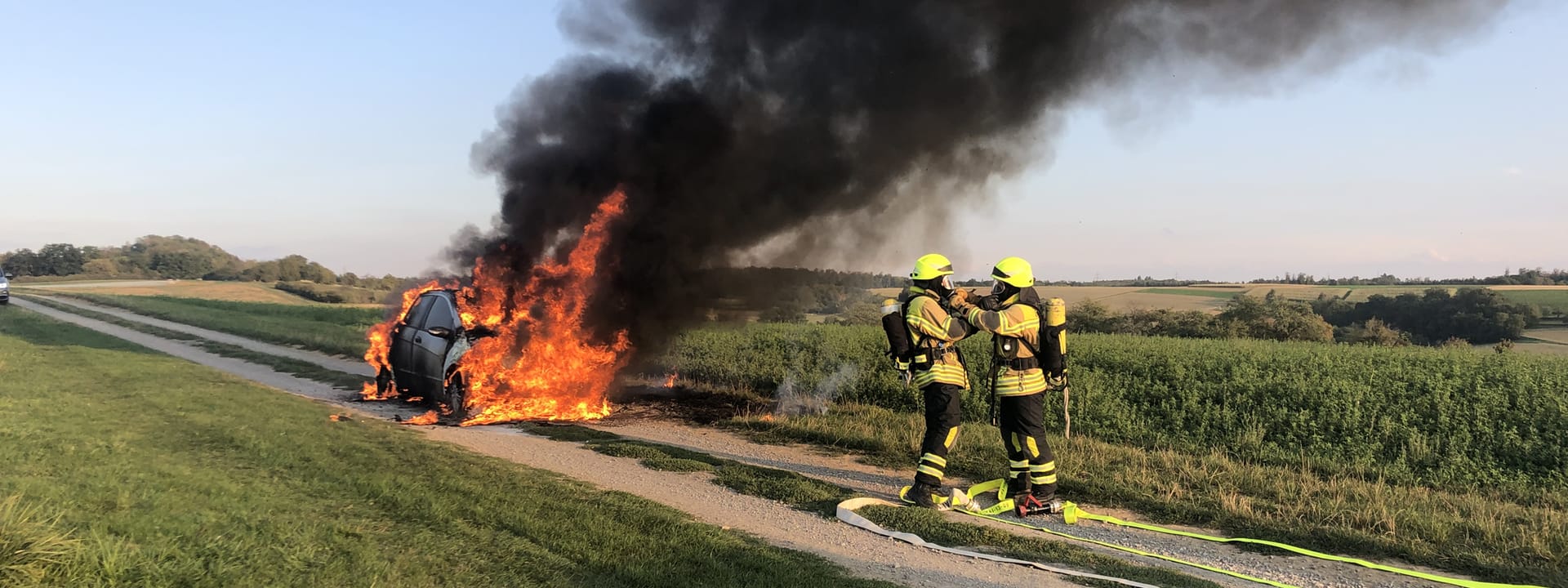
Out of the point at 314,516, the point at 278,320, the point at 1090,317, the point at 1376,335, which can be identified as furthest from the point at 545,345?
the point at 278,320

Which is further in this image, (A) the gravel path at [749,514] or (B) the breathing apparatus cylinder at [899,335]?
(B) the breathing apparatus cylinder at [899,335]

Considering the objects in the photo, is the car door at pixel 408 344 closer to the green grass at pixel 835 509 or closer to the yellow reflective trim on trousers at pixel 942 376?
the green grass at pixel 835 509

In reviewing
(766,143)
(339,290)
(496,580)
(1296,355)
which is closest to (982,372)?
(1296,355)

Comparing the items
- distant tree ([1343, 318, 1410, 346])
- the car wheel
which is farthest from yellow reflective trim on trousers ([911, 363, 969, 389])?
distant tree ([1343, 318, 1410, 346])

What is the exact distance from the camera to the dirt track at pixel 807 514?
490 centimetres

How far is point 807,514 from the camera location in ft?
20.4

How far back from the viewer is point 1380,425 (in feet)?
27.2

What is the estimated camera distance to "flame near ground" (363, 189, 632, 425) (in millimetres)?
10711

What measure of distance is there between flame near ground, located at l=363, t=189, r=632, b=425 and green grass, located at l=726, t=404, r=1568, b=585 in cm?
441

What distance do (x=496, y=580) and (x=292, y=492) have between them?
2377 millimetres

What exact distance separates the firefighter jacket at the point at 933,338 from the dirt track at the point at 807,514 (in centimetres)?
122

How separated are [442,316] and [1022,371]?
845 centimetres

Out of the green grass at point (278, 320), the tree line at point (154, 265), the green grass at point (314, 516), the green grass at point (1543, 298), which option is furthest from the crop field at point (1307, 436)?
the tree line at point (154, 265)

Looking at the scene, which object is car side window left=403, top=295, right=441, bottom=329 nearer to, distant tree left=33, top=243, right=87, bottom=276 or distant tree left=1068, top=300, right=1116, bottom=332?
distant tree left=1068, top=300, right=1116, bottom=332
